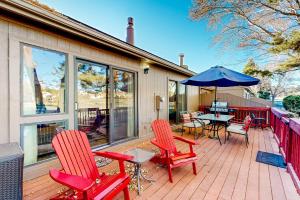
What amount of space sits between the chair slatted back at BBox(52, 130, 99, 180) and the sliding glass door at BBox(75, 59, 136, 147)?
157 centimetres

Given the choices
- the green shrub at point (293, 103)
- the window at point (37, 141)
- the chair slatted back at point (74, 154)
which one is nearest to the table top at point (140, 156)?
the chair slatted back at point (74, 154)

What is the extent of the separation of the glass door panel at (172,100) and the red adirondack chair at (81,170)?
5141 millimetres

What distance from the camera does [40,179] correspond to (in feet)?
9.26

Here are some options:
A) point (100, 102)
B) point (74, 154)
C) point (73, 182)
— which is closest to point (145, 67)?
point (100, 102)

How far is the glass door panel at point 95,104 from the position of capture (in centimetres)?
404

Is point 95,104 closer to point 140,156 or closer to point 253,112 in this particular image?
point 140,156

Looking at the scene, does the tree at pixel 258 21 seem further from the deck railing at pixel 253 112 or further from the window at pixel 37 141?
the window at pixel 37 141

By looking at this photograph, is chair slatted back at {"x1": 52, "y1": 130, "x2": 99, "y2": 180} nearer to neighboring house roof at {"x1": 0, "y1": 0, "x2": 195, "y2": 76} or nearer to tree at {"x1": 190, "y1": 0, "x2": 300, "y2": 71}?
neighboring house roof at {"x1": 0, "y1": 0, "x2": 195, "y2": 76}

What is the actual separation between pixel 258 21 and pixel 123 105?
21.0ft

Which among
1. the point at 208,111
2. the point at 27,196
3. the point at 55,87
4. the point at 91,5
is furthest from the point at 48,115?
the point at 208,111

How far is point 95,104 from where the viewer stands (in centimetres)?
430

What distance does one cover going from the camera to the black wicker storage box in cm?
167

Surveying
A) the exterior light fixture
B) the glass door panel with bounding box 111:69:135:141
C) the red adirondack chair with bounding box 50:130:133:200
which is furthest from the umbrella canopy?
the red adirondack chair with bounding box 50:130:133:200

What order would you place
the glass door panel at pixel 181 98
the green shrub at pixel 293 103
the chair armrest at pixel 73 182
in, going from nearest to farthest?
1. the chair armrest at pixel 73 182
2. the glass door panel at pixel 181 98
3. the green shrub at pixel 293 103
